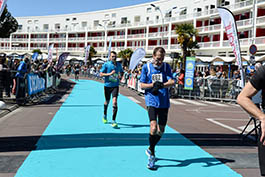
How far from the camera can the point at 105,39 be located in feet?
256

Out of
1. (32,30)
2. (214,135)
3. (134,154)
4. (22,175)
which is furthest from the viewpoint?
(32,30)

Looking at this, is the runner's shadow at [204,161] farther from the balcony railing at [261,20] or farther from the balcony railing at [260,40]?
the balcony railing at [261,20]

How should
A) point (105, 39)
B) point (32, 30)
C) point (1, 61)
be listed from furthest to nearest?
point (32, 30), point (105, 39), point (1, 61)

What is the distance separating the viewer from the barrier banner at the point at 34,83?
12.5 metres

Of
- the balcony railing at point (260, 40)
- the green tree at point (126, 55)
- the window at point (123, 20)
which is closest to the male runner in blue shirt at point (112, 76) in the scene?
the balcony railing at point (260, 40)

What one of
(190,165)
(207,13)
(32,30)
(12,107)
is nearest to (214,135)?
(190,165)

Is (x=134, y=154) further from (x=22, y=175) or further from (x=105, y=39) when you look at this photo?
(x=105, y=39)

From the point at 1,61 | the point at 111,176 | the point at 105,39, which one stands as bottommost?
the point at 111,176

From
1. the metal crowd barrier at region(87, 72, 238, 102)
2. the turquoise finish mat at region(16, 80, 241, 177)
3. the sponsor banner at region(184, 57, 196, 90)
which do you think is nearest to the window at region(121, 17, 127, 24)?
the metal crowd barrier at region(87, 72, 238, 102)

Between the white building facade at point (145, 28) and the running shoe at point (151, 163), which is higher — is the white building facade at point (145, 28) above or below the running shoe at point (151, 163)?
above

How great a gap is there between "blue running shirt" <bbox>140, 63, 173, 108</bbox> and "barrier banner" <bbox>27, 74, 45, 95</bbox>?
8042 millimetres

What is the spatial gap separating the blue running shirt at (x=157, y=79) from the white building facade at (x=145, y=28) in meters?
31.1

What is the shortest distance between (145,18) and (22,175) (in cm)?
7096

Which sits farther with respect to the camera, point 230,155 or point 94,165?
point 230,155
